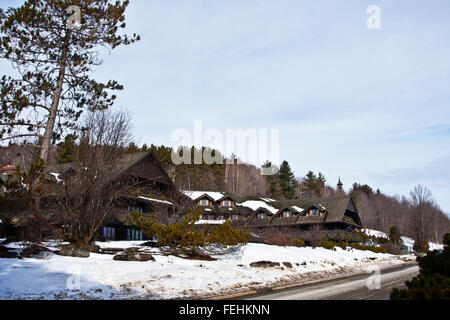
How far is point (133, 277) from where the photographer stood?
13.8m

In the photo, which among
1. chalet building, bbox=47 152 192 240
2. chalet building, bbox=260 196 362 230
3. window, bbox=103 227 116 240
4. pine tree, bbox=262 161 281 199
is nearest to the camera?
chalet building, bbox=47 152 192 240

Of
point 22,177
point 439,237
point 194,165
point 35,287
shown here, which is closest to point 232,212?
point 194,165

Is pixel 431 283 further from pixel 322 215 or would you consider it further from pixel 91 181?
pixel 322 215

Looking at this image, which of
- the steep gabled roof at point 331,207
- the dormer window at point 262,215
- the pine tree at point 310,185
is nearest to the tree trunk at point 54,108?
the dormer window at point 262,215

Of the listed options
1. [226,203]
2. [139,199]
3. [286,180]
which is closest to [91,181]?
[139,199]

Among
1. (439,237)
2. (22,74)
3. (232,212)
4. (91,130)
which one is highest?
(22,74)

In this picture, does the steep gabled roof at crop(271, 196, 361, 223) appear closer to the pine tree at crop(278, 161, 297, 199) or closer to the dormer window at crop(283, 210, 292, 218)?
the dormer window at crop(283, 210, 292, 218)

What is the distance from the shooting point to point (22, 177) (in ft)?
52.6

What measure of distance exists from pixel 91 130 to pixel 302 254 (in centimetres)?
1579

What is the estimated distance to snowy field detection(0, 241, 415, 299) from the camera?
11.4m

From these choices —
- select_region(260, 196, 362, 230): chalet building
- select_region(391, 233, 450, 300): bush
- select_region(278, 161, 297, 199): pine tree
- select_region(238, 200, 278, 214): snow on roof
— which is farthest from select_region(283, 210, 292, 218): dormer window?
select_region(391, 233, 450, 300): bush

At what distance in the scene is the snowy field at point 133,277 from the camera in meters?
11.4

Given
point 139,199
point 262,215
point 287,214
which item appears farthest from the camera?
point 262,215

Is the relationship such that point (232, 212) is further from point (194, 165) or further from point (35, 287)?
point (35, 287)
